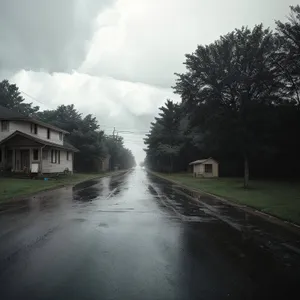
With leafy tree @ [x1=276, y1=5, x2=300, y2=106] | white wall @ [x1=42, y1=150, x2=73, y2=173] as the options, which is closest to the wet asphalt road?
leafy tree @ [x1=276, y1=5, x2=300, y2=106]

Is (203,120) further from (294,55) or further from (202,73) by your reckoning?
(294,55)

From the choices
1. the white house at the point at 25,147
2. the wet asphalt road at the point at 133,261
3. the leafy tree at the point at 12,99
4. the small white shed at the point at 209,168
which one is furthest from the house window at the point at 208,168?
the leafy tree at the point at 12,99

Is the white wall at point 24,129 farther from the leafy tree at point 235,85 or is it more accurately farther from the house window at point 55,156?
the leafy tree at point 235,85

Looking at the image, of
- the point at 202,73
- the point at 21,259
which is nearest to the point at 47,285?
the point at 21,259

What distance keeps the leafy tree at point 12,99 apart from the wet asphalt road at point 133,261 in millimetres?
73597

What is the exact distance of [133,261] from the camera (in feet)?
19.4

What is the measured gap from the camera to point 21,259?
5.89 m

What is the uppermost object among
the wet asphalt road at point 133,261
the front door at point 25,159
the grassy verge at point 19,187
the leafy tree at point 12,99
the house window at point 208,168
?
the leafy tree at point 12,99

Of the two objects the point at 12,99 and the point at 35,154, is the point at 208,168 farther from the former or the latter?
the point at 12,99

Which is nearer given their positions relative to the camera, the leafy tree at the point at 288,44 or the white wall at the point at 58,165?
the leafy tree at the point at 288,44

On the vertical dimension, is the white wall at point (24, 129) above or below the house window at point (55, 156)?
above

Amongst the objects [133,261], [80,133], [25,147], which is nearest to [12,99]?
[80,133]

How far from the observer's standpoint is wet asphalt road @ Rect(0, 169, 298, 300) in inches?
178

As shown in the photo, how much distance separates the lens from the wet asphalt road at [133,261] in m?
4.52
